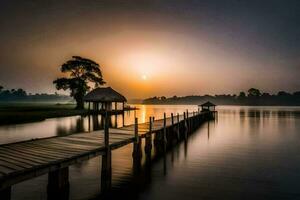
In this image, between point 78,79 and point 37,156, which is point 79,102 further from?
point 37,156

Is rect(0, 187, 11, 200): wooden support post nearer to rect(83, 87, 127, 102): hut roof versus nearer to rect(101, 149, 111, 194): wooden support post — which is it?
Answer: rect(101, 149, 111, 194): wooden support post

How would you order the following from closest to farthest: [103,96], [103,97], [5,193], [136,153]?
[5,193] → [136,153] → [103,97] → [103,96]

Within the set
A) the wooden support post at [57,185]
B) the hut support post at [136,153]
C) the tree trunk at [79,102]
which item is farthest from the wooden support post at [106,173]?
the tree trunk at [79,102]

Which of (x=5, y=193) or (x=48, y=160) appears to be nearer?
(x=5, y=193)

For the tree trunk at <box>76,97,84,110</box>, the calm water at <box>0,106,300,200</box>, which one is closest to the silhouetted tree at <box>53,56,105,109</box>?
the tree trunk at <box>76,97,84,110</box>

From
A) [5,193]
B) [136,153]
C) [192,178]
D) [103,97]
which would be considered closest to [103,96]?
[103,97]

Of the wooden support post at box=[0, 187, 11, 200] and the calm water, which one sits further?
the calm water

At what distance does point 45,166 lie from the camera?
693cm

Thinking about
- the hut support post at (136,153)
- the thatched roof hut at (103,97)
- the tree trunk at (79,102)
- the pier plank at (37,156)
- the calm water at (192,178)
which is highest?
the thatched roof hut at (103,97)

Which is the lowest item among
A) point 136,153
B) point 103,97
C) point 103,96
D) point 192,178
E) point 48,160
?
point 192,178

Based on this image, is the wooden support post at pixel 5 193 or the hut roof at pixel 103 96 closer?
the wooden support post at pixel 5 193

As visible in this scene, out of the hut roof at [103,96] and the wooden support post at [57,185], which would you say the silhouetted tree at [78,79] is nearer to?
the hut roof at [103,96]

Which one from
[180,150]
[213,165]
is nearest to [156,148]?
[180,150]

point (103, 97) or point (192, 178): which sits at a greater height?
point (103, 97)
